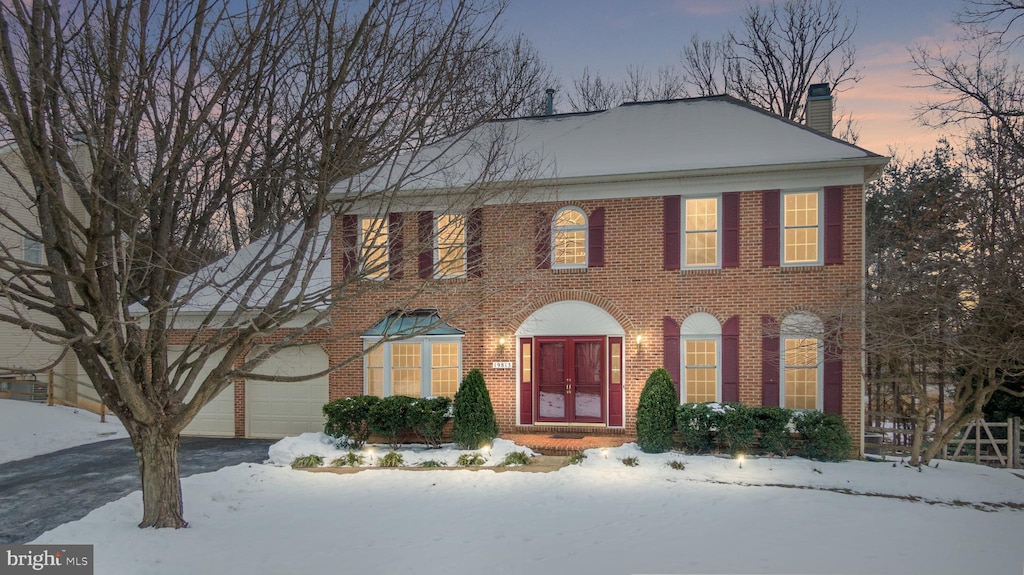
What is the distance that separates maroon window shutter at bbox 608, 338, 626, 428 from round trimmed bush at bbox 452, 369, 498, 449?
7.89 feet

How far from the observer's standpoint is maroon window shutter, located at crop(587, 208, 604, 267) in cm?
1473

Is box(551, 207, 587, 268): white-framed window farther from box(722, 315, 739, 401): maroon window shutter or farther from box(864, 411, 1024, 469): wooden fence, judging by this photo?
box(864, 411, 1024, 469): wooden fence

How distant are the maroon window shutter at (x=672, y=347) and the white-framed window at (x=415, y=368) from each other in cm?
443

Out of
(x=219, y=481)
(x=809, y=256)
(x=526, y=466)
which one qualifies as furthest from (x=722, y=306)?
(x=219, y=481)

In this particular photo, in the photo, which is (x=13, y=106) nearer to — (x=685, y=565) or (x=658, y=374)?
(x=685, y=565)

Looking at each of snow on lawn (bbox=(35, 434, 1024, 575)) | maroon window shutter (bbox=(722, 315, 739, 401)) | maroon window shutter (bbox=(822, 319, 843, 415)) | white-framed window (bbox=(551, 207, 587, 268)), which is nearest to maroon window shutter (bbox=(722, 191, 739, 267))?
maroon window shutter (bbox=(722, 315, 739, 401))

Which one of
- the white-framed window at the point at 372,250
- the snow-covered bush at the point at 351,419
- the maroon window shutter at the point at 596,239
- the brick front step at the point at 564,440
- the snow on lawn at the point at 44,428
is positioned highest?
the maroon window shutter at the point at 596,239

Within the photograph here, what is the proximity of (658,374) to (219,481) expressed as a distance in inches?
309

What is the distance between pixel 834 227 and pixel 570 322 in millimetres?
5485

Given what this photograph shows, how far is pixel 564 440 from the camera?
546 inches

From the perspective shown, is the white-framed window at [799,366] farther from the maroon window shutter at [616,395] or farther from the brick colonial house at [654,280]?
the maroon window shutter at [616,395]

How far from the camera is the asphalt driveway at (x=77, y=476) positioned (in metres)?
9.52

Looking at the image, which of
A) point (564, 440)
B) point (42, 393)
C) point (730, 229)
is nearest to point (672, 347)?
point (730, 229)

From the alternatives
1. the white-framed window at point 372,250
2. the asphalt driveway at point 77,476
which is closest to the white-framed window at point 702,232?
the white-framed window at point 372,250
